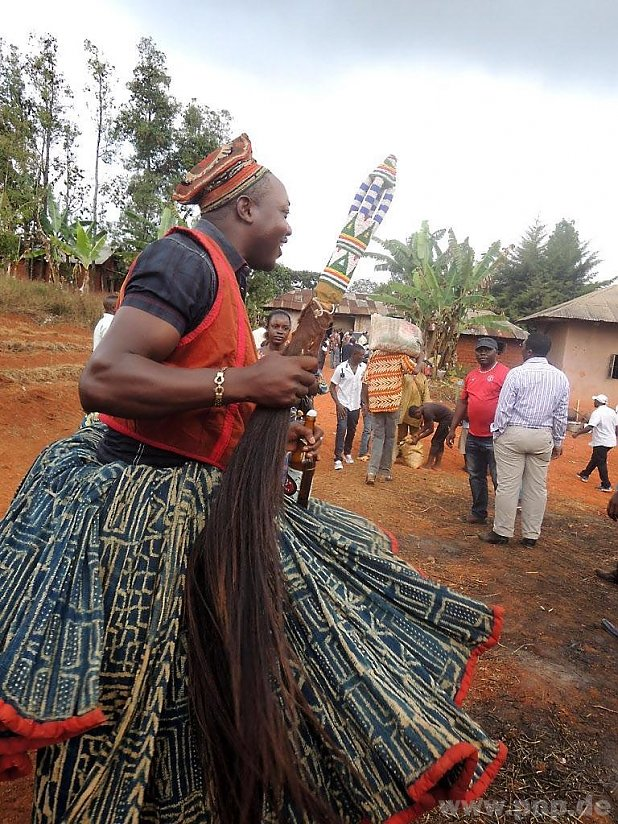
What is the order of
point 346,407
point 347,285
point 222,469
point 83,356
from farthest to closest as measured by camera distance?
point 83,356 < point 346,407 < point 347,285 < point 222,469

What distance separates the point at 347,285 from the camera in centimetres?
178

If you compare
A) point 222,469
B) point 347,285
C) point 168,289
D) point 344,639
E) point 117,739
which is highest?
point 347,285

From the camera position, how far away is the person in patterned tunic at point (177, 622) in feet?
4.44

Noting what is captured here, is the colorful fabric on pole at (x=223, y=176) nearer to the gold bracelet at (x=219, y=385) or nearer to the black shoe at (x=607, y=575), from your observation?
the gold bracelet at (x=219, y=385)

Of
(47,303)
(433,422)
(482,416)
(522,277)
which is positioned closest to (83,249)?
(47,303)

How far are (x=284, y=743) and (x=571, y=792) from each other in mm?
2064

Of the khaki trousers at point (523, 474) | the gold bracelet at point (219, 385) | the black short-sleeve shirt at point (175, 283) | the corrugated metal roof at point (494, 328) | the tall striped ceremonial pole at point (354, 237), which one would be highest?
the corrugated metal roof at point (494, 328)

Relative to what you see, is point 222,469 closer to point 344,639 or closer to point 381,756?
point 344,639

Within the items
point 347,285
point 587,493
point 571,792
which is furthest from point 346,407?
point 347,285

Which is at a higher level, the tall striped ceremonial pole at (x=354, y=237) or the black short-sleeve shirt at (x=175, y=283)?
the tall striped ceremonial pole at (x=354, y=237)

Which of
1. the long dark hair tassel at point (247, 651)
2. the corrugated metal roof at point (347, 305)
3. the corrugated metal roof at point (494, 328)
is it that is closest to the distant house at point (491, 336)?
the corrugated metal roof at point (494, 328)

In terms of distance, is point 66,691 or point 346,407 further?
point 346,407

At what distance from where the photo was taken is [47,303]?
57.3 ft

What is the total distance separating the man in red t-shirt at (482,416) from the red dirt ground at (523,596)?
41 centimetres
